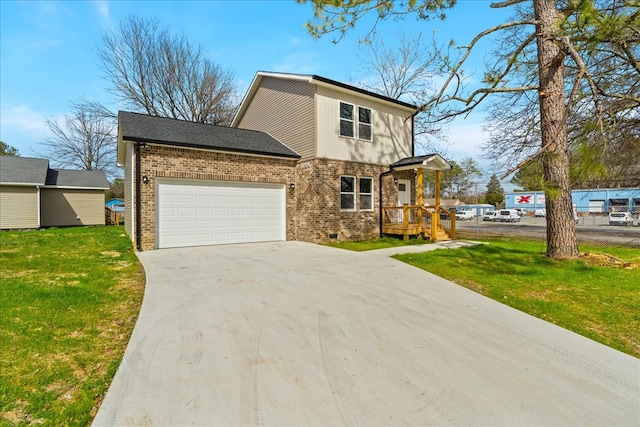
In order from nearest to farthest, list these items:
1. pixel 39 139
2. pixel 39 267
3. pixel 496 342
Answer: pixel 496 342, pixel 39 267, pixel 39 139

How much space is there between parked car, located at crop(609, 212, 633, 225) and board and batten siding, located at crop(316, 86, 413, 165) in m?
19.3

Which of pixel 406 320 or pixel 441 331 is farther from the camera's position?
pixel 406 320

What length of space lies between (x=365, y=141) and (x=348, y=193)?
234 centimetres

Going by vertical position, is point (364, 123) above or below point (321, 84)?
below

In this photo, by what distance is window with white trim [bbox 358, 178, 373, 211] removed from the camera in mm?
12698

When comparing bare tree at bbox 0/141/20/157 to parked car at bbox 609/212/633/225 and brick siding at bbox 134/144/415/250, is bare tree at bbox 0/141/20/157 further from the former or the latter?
parked car at bbox 609/212/633/225

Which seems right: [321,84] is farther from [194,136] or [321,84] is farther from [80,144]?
[80,144]

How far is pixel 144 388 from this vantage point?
8.26 feet

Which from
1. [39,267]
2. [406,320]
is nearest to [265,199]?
[39,267]

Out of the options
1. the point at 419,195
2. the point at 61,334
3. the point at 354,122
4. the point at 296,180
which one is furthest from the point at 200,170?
the point at 419,195

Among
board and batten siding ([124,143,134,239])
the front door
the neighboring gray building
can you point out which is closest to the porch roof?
the front door

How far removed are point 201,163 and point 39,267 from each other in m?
4.97

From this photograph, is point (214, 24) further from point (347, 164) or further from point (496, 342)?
point (496, 342)

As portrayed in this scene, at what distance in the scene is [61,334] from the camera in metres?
3.52
